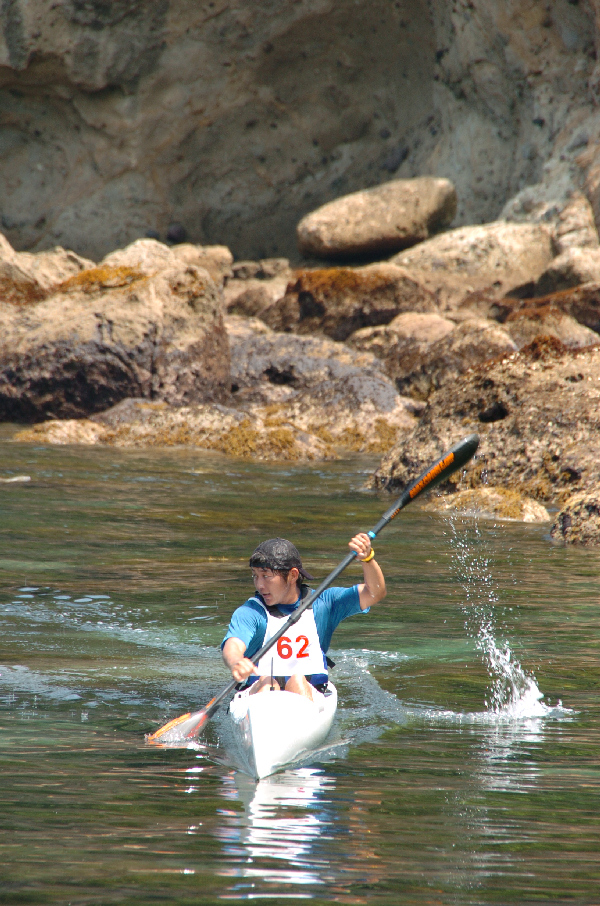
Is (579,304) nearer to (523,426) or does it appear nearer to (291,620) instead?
(523,426)

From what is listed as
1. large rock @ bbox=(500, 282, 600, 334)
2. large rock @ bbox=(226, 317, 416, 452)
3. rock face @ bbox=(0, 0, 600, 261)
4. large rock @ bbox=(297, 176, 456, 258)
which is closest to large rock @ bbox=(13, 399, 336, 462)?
large rock @ bbox=(226, 317, 416, 452)

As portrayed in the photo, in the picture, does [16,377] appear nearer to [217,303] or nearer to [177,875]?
[217,303]

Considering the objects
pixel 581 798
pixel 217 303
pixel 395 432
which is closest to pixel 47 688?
pixel 581 798

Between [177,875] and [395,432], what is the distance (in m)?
13.1

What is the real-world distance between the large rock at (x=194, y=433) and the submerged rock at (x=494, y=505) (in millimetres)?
4124

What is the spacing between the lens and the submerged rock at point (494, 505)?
31.7ft

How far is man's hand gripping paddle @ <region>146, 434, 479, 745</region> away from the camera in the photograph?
420 centimetres

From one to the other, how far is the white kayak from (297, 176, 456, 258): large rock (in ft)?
74.4

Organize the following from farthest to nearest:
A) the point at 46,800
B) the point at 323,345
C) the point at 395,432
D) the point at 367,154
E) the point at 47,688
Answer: the point at 367,154
the point at 323,345
the point at 395,432
the point at 47,688
the point at 46,800

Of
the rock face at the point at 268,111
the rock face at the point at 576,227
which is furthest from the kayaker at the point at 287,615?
the rock face at the point at 268,111

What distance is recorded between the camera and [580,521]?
852 centimetres

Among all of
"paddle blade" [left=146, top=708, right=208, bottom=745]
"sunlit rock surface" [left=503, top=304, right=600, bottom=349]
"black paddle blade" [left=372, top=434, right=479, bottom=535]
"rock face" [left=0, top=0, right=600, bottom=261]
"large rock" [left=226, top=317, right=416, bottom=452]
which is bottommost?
"large rock" [left=226, top=317, right=416, bottom=452]

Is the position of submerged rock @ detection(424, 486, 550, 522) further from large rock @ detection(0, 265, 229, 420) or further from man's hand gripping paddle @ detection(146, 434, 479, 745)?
large rock @ detection(0, 265, 229, 420)

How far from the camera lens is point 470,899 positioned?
2672mm
